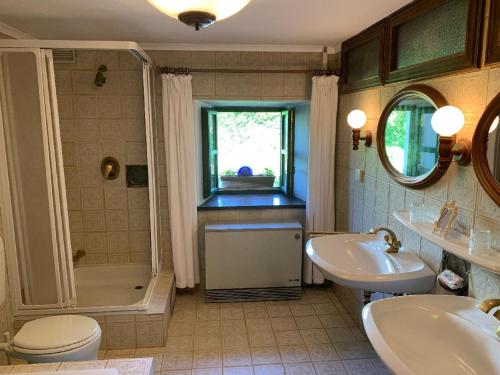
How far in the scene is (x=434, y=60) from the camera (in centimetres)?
190

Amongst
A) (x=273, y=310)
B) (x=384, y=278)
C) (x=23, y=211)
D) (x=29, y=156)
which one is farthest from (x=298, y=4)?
(x=273, y=310)

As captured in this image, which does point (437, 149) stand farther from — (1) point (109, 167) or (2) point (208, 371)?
(1) point (109, 167)

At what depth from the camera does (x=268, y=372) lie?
93.5 inches

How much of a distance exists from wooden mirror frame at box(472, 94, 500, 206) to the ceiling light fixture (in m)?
1.08

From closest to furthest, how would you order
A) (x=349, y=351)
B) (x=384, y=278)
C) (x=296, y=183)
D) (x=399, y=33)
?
(x=384, y=278)
(x=399, y=33)
(x=349, y=351)
(x=296, y=183)

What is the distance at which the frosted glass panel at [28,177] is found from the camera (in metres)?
2.29

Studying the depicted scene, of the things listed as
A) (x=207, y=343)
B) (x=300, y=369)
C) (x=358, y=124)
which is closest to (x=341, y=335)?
(x=300, y=369)

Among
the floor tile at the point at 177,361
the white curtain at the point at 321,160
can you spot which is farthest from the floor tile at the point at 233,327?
the white curtain at the point at 321,160

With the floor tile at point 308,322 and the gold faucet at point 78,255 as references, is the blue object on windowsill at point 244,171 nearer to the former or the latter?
the floor tile at point 308,322

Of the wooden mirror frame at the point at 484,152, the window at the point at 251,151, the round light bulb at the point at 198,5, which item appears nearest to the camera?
the round light bulb at the point at 198,5

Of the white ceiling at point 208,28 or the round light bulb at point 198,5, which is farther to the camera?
the white ceiling at point 208,28

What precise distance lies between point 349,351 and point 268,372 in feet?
2.03

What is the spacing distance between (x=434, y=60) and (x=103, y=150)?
263cm

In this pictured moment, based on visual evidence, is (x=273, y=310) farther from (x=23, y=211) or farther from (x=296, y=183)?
(x=23, y=211)
